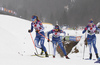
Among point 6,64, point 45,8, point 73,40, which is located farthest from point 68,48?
point 45,8

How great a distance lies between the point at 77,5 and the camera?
9012 centimetres

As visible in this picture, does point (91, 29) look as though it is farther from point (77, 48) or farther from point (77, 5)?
point (77, 5)

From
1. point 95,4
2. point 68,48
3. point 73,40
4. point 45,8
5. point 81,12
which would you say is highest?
point 45,8

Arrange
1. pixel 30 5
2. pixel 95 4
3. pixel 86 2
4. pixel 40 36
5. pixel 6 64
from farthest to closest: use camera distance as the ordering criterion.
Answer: pixel 30 5 → pixel 86 2 → pixel 95 4 → pixel 40 36 → pixel 6 64

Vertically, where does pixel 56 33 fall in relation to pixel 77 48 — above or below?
above

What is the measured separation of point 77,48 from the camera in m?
18.3

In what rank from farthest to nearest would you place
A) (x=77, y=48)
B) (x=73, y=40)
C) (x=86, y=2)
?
(x=86, y=2) < (x=73, y=40) < (x=77, y=48)

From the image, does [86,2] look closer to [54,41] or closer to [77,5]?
[77,5]

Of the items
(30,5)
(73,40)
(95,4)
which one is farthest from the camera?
(30,5)

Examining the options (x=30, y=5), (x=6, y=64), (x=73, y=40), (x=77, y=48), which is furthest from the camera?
(x=30, y=5)

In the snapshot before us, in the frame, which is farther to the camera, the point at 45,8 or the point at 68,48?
the point at 45,8

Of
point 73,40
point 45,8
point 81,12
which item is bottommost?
point 73,40

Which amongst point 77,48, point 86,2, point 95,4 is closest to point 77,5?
point 86,2

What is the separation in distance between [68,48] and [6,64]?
1968cm
